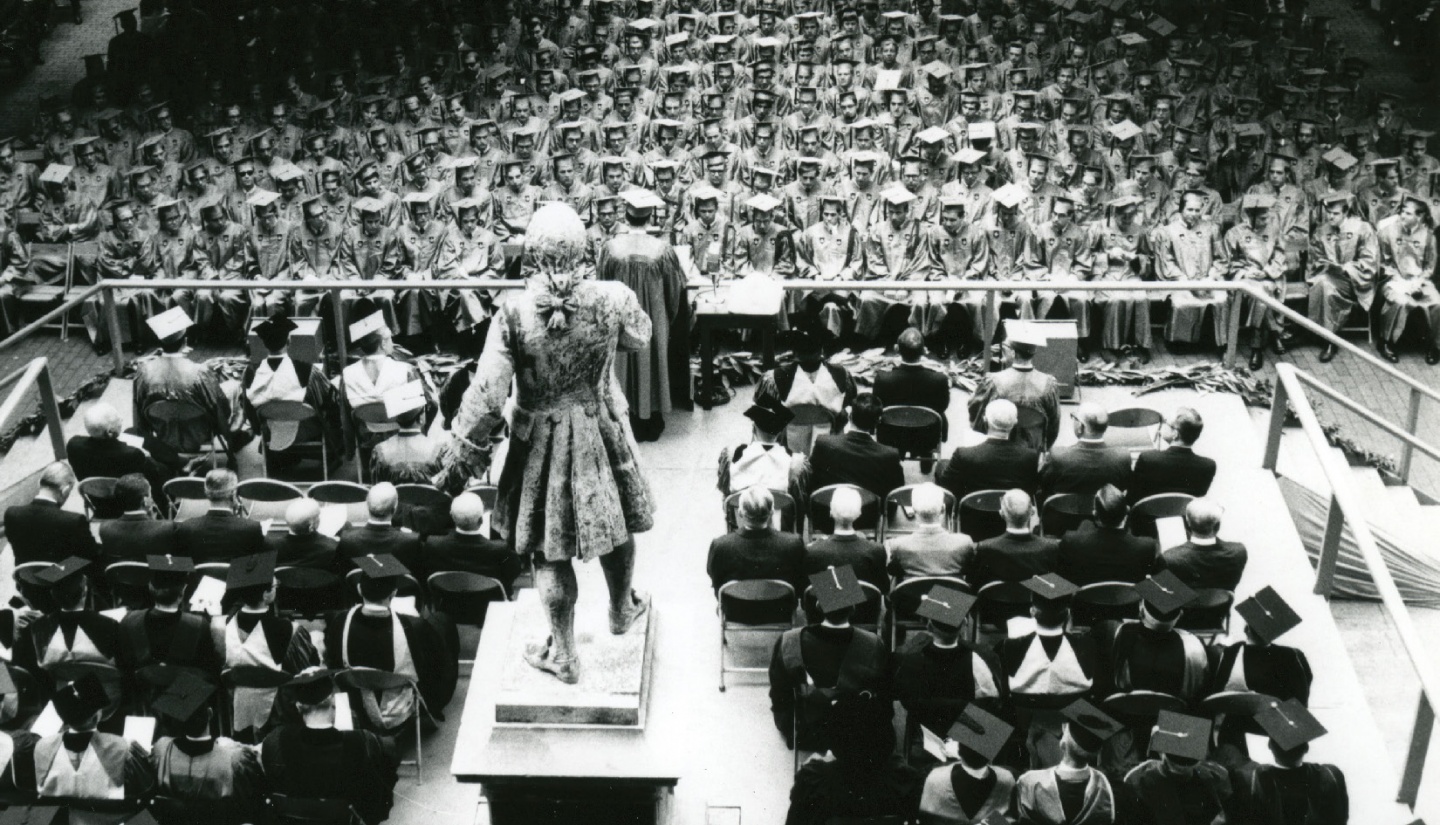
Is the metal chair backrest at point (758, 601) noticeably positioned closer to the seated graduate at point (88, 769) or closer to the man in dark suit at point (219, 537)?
the man in dark suit at point (219, 537)

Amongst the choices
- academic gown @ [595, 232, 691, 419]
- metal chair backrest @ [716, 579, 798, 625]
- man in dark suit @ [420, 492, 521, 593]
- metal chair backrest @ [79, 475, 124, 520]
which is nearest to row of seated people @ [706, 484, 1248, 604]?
metal chair backrest @ [716, 579, 798, 625]

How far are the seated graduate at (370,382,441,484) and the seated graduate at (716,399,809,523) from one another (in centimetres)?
166

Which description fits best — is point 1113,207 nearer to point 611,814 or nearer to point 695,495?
point 695,495

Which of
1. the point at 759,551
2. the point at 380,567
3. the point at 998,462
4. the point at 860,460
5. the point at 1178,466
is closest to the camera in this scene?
the point at 380,567

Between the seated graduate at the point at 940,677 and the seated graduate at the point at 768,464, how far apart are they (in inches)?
72.4

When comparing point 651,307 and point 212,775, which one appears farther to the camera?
point 651,307

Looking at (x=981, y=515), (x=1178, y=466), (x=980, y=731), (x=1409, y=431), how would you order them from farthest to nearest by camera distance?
(x=1409, y=431)
(x=1178, y=466)
(x=981, y=515)
(x=980, y=731)

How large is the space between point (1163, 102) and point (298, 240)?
25.5 feet

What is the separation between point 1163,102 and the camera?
1454cm

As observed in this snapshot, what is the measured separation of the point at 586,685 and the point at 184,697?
2109 millimetres

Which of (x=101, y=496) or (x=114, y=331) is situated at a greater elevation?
(x=114, y=331)

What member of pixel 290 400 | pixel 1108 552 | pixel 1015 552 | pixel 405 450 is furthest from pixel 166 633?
pixel 1108 552

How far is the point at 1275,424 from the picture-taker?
355 inches

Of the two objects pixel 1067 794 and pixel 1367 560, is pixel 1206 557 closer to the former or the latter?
pixel 1367 560
